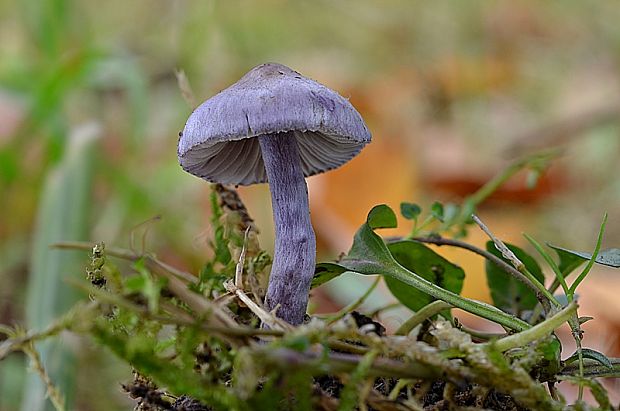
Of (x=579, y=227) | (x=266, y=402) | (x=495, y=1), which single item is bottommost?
(x=266, y=402)

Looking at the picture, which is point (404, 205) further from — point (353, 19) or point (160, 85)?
point (353, 19)

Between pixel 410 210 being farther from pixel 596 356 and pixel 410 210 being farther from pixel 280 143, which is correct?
pixel 596 356

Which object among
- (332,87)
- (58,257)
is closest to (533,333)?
(58,257)

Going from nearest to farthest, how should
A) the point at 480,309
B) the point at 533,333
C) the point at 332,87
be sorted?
the point at 533,333 < the point at 480,309 < the point at 332,87

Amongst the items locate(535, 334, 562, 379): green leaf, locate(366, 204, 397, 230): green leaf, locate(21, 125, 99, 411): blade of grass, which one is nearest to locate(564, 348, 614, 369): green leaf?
locate(535, 334, 562, 379): green leaf

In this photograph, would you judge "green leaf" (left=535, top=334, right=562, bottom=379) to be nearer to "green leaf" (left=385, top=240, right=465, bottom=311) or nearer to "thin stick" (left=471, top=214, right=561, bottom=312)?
"thin stick" (left=471, top=214, right=561, bottom=312)

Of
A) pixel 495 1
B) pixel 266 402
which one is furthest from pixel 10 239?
pixel 495 1
